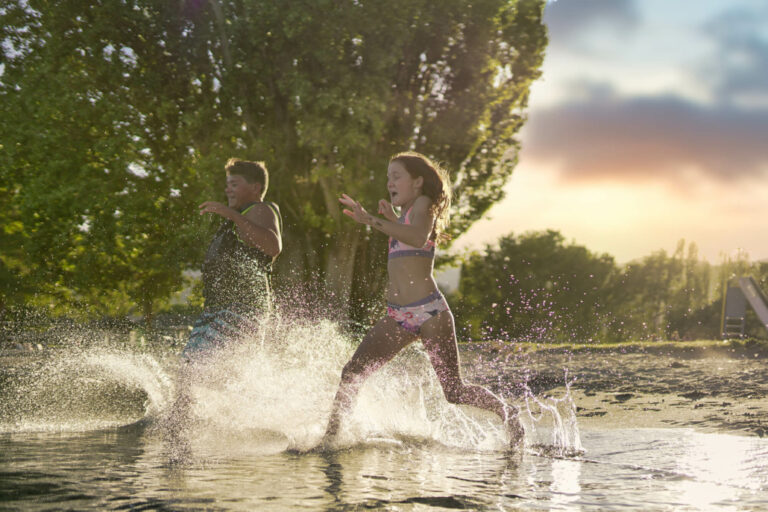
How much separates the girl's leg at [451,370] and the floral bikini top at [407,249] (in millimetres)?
394

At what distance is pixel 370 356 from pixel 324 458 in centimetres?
70

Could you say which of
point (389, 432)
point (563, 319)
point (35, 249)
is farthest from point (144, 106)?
point (563, 319)

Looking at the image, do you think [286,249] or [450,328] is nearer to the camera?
[450,328]

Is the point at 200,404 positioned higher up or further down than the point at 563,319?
further down

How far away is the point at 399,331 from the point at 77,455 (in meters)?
2.06

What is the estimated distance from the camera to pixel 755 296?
29234 millimetres

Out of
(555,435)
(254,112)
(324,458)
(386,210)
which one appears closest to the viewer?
(324,458)

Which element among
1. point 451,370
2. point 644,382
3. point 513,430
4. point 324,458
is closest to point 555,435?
point 513,430

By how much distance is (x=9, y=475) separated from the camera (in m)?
4.56

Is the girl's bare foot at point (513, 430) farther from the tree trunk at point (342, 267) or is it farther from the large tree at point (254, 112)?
the tree trunk at point (342, 267)

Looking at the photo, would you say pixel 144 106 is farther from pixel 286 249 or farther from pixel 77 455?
pixel 77 455

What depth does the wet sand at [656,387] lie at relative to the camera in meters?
7.79

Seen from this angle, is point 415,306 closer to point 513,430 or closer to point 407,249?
point 407,249

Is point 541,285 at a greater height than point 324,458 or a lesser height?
greater
